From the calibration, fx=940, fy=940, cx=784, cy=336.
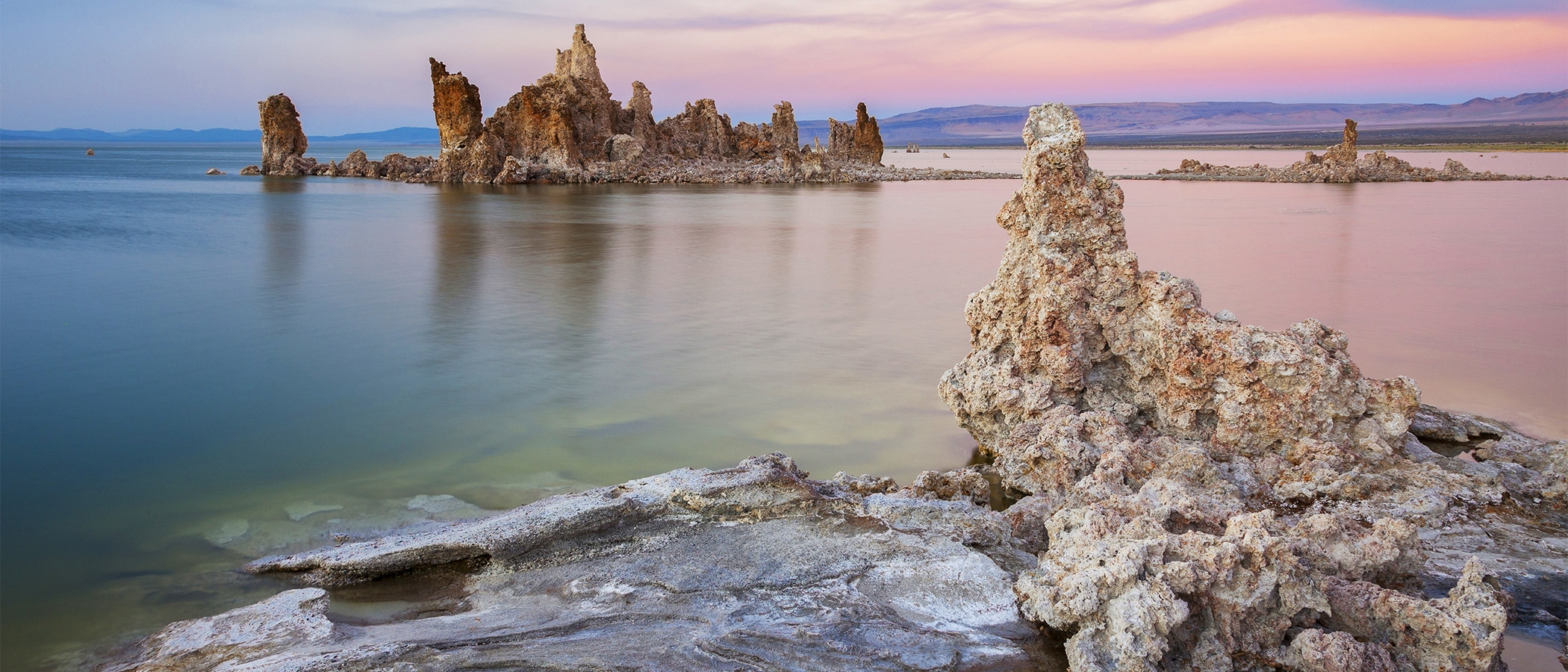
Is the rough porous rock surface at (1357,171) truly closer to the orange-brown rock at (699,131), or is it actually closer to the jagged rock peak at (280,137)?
the orange-brown rock at (699,131)

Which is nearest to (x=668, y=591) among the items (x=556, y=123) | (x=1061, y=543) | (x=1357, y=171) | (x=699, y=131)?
(x=1061, y=543)

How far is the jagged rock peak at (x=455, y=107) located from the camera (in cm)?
3962

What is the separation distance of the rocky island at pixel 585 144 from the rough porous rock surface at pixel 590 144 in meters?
0.05

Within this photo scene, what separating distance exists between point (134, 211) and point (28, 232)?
5.57m

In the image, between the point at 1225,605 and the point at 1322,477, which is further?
the point at 1322,477

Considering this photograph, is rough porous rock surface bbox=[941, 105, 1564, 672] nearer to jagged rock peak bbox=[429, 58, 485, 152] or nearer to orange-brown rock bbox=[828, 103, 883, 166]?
jagged rock peak bbox=[429, 58, 485, 152]

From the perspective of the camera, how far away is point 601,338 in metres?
9.16

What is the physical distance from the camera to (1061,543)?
363 centimetres

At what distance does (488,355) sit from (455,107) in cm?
3473

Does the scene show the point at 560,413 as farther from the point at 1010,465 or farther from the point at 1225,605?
the point at 1225,605

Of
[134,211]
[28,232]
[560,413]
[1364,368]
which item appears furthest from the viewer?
[134,211]

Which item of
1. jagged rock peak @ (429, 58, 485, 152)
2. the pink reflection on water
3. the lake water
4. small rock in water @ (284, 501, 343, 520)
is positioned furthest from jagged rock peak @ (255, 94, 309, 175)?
small rock in water @ (284, 501, 343, 520)

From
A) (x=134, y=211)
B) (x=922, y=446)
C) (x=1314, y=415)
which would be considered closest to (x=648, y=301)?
(x=922, y=446)

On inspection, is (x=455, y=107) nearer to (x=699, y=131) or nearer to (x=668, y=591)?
(x=699, y=131)
